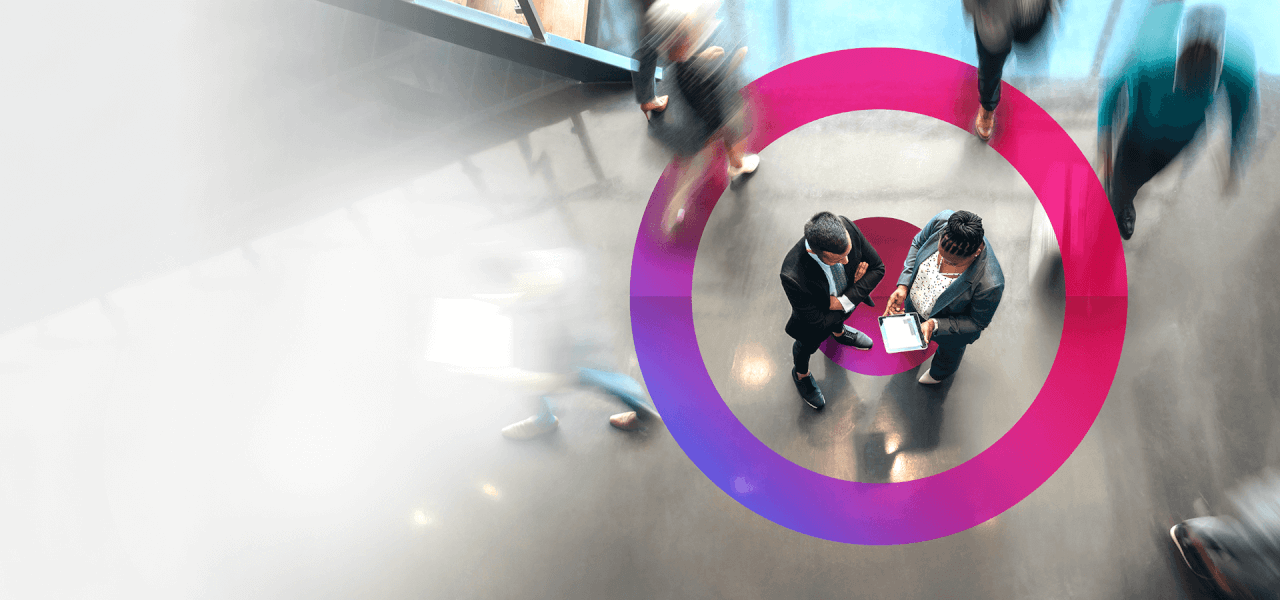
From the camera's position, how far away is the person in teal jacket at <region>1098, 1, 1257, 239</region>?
2414 mm

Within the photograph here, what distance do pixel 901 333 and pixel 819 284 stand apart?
548mm

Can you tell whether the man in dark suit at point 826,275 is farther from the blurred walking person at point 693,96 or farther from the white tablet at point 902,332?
the blurred walking person at point 693,96

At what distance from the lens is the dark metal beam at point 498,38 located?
4320 mm

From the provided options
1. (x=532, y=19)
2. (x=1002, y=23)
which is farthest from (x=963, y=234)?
(x=532, y=19)

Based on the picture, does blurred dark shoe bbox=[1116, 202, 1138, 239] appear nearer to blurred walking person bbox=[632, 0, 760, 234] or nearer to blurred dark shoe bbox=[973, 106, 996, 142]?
blurred dark shoe bbox=[973, 106, 996, 142]

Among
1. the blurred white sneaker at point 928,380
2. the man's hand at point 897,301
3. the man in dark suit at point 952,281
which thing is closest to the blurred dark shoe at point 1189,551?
the blurred white sneaker at point 928,380

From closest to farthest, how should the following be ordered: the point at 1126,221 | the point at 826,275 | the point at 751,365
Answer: the point at 826,275 < the point at 1126,221 < the point at 751,365

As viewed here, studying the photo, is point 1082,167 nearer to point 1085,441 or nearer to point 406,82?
point 1085,441

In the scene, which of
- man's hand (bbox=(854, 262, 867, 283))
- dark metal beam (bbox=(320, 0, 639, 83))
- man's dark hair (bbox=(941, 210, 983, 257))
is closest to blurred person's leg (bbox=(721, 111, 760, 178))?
dark metal beam (bbox=(320, 0, 639, 83))

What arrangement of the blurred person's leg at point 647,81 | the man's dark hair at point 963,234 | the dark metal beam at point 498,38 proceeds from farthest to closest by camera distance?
the dark metal beam at point 498,38 → the blurred person's leg at point 647,81 → the man's dark hair at point 963,234

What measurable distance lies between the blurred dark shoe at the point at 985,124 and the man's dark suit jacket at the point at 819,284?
197 cm

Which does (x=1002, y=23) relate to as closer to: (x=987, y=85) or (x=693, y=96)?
(x=987, y=85)

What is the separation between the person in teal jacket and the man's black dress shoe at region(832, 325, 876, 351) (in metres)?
1.99

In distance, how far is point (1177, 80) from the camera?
260 cm
